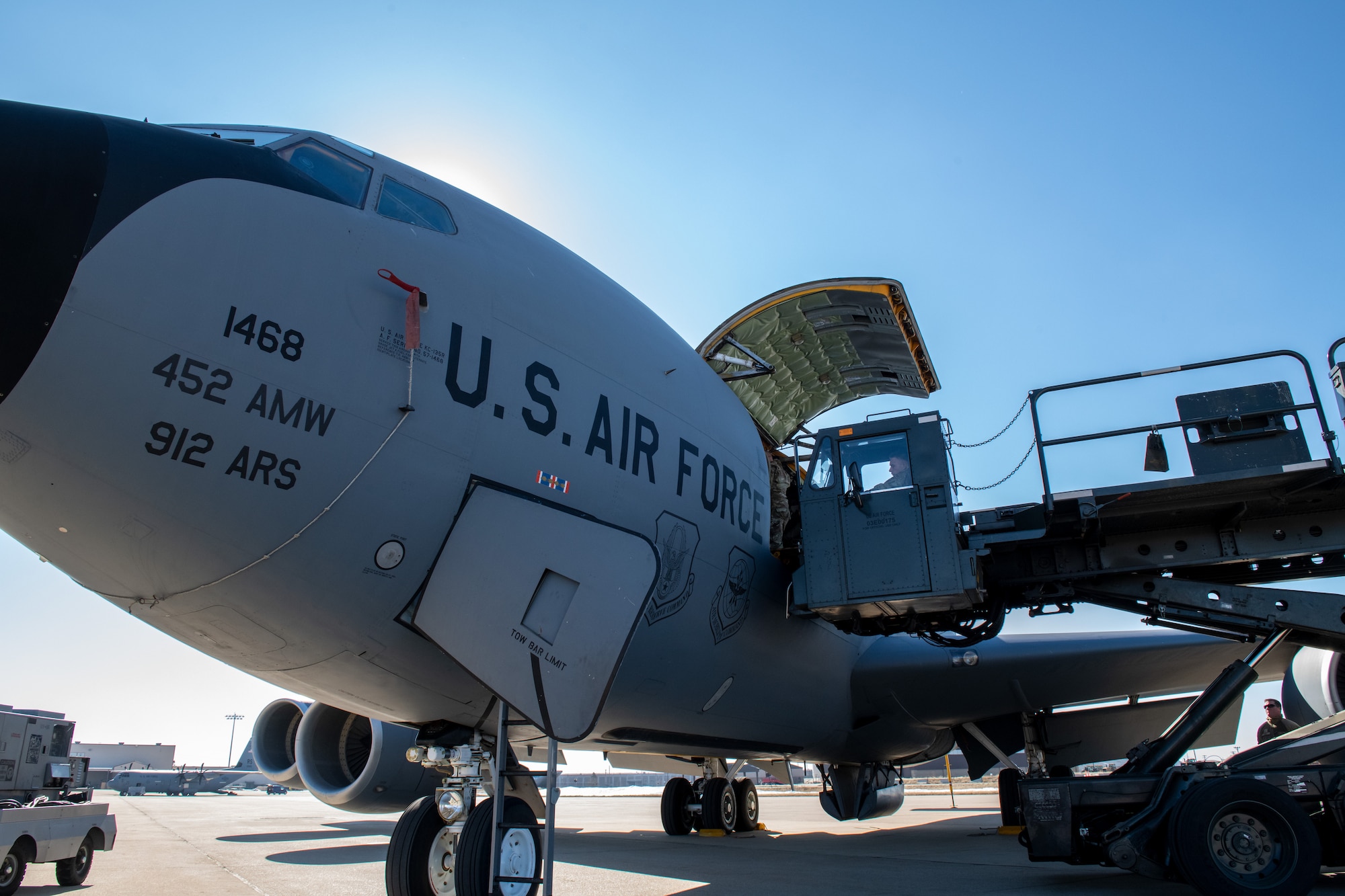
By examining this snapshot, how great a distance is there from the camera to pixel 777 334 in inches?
409

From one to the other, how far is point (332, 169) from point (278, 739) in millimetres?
8321

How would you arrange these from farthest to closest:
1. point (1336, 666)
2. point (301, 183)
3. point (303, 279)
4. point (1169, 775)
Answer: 1. point (1336, 666)
2. point (1169, 775)
3. point (301, 183)
4. point (303, 279)

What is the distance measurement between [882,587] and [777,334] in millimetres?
4205

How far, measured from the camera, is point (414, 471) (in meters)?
4.59

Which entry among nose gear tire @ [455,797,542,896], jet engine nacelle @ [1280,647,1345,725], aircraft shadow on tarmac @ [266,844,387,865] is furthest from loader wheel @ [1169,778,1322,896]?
aircraft shadow on tarmac @ [266,844,387,865]

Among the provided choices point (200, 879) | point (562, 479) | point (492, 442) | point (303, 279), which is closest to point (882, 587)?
point (562, 479)

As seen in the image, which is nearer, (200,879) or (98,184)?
(98,184)

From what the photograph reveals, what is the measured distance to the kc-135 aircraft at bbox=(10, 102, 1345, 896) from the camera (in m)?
3.81

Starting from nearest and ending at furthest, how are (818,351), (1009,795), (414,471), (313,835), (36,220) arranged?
(36,220) < (414,471) < (818,351) < (1009,795) < (313,835)

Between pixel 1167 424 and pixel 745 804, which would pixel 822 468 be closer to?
pixel 1167 424

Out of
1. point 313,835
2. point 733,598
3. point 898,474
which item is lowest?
point 313,835

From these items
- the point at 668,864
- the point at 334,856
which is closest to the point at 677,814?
the point at 668,864

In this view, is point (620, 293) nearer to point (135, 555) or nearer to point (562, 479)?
point (562, 479)

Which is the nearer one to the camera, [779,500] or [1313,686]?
[1313,686]
